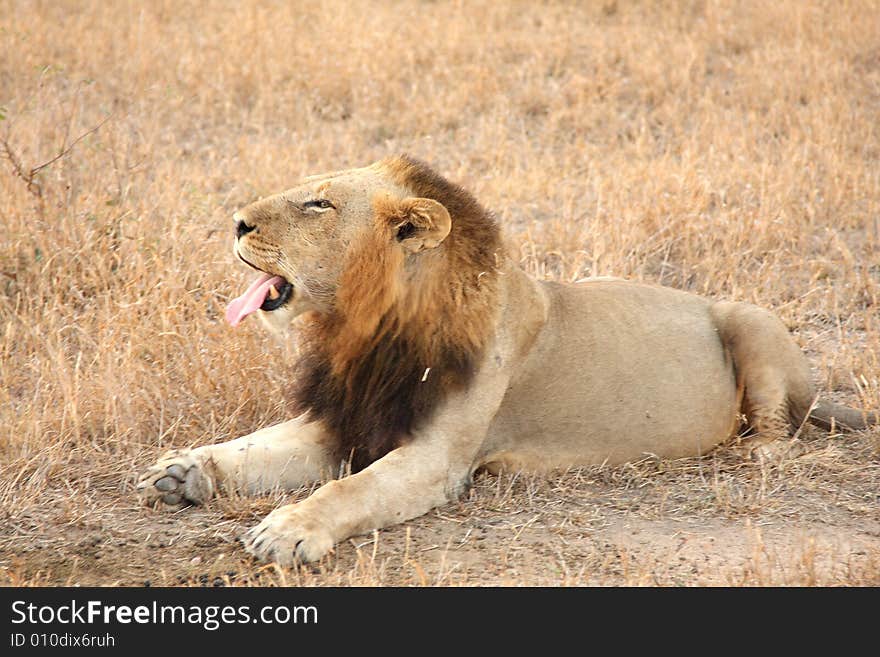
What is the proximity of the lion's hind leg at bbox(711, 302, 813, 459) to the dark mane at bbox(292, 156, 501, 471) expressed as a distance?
1066 mm

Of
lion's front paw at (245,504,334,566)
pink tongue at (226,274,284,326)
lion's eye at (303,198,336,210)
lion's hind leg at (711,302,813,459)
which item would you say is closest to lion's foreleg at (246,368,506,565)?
lion's front paw at (245,504,334,566)

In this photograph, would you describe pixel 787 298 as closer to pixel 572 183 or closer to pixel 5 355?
pixel 572 183

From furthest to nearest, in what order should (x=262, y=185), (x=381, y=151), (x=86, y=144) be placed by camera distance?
(x=381, y=151) < (x=262, y=185) < (x=86, y=144)

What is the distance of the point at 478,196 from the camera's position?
6984 millimetres

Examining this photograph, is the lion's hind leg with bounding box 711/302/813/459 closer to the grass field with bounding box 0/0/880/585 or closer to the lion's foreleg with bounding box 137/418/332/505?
the grass field with bounding box 0/0/880/585

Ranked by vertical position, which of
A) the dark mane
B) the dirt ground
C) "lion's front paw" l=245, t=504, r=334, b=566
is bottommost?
the dirt ground

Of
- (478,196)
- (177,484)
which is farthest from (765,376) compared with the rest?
(478,196)

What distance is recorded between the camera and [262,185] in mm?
7043

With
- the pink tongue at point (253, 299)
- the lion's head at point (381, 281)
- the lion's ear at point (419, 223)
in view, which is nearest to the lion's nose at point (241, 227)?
the lion's head at point (381, 281)

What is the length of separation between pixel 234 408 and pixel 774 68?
18.7 ft

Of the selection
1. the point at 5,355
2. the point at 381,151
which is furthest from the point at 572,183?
the point at 5,355

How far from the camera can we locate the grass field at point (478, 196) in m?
3.62

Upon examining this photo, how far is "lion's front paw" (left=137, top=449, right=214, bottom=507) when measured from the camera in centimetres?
381
